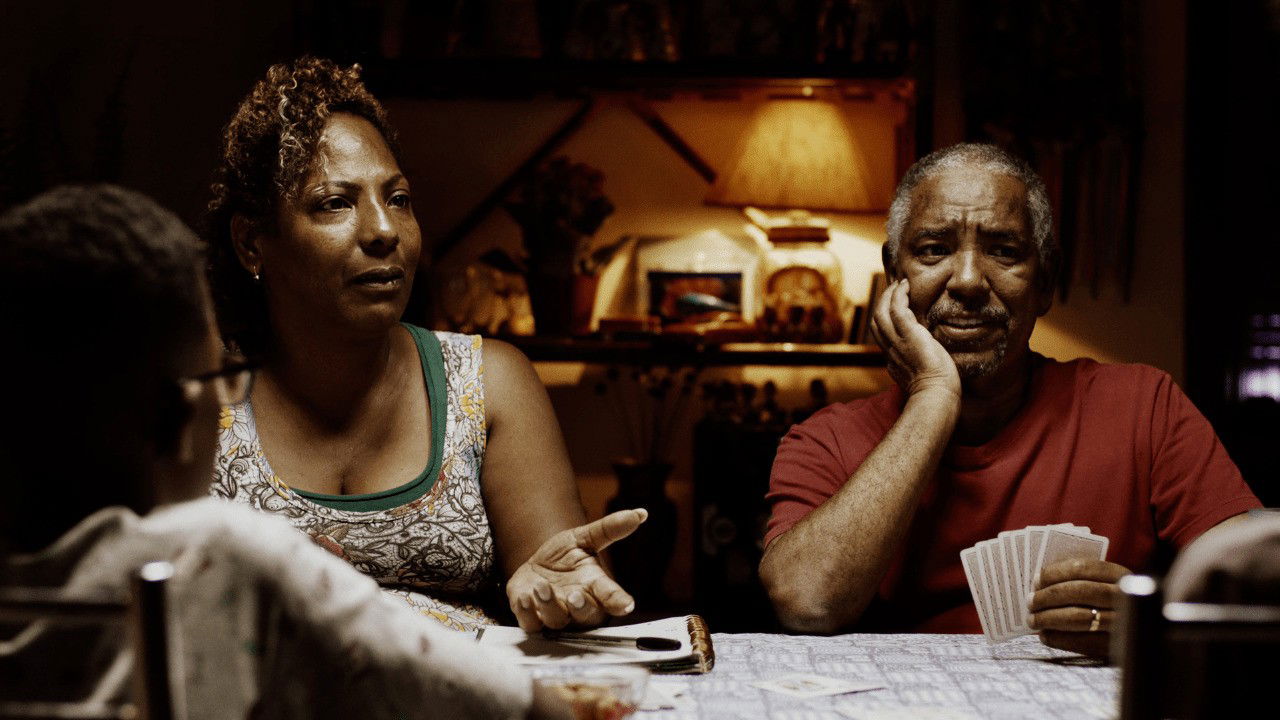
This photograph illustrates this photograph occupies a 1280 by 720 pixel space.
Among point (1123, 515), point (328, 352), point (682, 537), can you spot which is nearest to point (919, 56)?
point (682, 537)

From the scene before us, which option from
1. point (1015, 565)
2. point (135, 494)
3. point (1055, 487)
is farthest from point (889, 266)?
point (135, 494)

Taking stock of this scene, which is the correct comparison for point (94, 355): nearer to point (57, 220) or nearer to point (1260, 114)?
point (57, 220)

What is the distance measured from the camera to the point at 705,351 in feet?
13.3

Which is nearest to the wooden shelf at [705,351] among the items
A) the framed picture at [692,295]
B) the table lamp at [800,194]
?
the table lamp at [800,194]

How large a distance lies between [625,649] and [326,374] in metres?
0.76

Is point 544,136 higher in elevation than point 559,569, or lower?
higher

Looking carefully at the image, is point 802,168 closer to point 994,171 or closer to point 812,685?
point 994,171

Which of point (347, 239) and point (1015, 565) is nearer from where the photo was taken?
point (1015, 565)

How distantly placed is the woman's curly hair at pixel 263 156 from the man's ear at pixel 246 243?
0.05 feet

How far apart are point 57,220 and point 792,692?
85cm

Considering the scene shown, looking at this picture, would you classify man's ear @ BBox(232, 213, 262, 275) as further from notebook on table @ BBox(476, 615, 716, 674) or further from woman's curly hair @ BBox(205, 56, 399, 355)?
notebook on table @ BBox(476, 615, 716, 674)

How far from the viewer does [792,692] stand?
3.90 ft

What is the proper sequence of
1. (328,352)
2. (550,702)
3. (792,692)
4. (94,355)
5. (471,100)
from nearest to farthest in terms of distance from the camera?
(94,355) < (550,702) < (792,692) < (328,352) < (471,100)

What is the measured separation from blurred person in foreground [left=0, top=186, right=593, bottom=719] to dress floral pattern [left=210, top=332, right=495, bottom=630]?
3.05 feet
